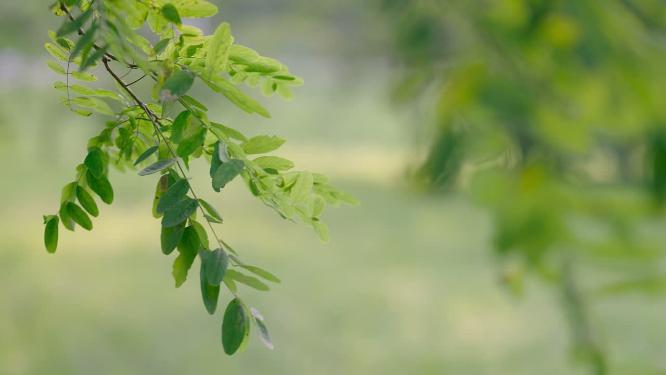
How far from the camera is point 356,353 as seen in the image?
5695mm

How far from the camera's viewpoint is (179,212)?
2.19 ft

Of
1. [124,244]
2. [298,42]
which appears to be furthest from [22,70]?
[298,42]

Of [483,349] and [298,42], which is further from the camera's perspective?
[298,42]

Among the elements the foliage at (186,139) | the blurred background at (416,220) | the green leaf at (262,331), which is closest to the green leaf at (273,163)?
the foliage at (186,139)

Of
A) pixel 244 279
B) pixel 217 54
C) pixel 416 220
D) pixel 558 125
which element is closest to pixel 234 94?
pixel 217 54

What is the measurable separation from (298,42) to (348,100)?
197 inches

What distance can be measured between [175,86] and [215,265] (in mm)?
123

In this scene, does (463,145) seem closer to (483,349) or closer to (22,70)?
(483,349)

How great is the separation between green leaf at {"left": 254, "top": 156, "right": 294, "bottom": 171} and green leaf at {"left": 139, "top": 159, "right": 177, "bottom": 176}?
3.1 inches

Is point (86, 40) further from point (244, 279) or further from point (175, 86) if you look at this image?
point (244, 279)

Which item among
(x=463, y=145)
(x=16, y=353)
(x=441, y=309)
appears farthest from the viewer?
(x=441, y=309)

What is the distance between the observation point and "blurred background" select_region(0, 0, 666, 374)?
5.68 feet

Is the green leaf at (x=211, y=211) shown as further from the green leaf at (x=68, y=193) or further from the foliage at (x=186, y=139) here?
the green leaf at (x=68, y=193)

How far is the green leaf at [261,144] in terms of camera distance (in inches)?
29.3
